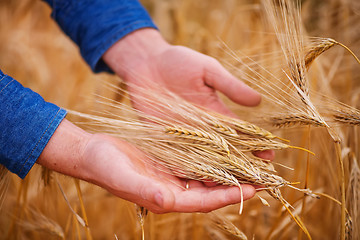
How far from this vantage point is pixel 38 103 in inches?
36.9

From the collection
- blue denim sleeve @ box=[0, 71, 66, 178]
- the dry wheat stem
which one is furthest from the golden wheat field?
blue denim sleeve @ box=[0, 71, 66, 178]

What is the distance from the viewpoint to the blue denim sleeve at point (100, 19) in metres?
1.42

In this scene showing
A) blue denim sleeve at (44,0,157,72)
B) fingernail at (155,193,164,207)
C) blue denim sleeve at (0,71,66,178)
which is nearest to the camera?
fingernail at (155,193,164,207)

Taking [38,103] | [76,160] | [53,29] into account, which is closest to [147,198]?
[76,160]

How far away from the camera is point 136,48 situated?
56.7 inches

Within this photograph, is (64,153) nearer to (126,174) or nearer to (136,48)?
(126,174)

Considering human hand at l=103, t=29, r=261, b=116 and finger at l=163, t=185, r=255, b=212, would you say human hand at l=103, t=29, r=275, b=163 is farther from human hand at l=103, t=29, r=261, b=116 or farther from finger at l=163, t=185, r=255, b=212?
finger at l=163, t=185, r=255, b=212

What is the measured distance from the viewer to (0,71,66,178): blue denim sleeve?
0.90m

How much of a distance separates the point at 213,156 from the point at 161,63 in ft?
2.08

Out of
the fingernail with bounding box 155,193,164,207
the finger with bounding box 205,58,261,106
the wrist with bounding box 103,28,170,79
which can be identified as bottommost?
the fingernail with bounding box 155,193,164,207

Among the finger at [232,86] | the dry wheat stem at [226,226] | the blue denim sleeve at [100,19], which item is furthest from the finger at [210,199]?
the blue denim sleeve at [100,19]

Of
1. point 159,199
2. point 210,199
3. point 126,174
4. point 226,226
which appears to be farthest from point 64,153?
point 226,226

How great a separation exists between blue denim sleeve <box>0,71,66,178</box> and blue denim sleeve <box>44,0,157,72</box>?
23.4 inches

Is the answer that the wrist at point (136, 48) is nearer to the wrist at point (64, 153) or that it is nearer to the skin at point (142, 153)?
the skin at point (142, 153)
